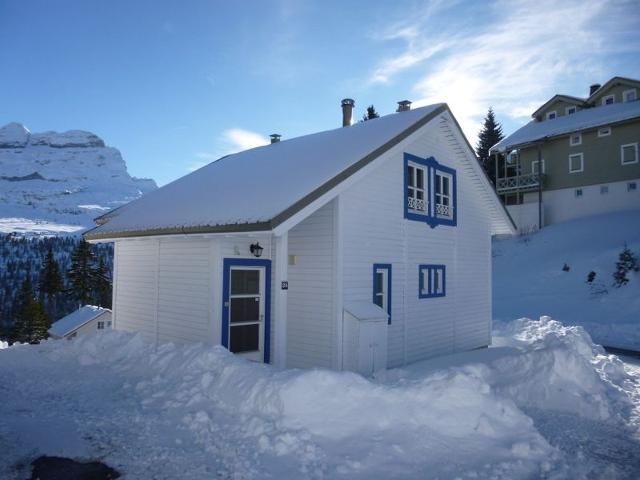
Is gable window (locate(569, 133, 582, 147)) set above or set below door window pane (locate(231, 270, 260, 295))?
above

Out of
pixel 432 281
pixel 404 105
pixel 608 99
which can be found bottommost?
pixel 432 281

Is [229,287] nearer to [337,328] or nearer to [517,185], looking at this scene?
[337,328]

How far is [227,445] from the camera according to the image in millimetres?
5230

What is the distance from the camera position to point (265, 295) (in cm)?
983

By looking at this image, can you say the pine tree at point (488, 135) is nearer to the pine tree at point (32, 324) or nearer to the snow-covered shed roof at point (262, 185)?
the snow-covered shed roof at point (262, 185)

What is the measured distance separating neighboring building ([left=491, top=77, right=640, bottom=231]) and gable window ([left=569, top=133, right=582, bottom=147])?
6 centimetres

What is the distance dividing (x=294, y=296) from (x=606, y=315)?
15.2 meters

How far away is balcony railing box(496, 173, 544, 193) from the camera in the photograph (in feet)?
110

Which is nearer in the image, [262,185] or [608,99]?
[262,185]

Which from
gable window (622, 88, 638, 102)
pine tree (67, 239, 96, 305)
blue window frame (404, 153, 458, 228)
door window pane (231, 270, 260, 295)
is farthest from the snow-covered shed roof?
pine tree (67, 239, 96, 305)

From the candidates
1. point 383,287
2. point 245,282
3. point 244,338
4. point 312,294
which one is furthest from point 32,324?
point 383,287

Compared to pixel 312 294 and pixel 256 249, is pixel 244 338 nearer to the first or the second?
pixel 312 294

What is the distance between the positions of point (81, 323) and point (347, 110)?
29.2 meters

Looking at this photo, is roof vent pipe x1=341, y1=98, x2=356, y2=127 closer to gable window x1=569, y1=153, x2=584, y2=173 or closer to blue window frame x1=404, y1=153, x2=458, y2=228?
blue window frame x1=404, y1=153, x2=458, y2=228
